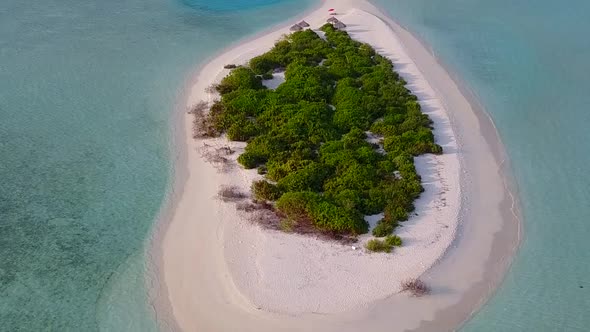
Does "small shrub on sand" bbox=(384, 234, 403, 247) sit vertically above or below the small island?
below

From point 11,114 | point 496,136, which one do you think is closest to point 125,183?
point 11,114

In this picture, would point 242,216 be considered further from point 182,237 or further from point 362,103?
point 362,103

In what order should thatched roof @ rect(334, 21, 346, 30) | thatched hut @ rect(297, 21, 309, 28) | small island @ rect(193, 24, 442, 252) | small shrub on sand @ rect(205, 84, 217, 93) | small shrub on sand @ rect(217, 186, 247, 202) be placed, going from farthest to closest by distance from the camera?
thatched hut @ rect(297, 21, 309, 28), thatched roof @ rect(334, 21, 346, 30), small shrub on sand @ rect(205, 84, 217, 93), small shrub on sand @ rect(217, 186, 247, 202), small island @ rect(193, 24, 442, 252)

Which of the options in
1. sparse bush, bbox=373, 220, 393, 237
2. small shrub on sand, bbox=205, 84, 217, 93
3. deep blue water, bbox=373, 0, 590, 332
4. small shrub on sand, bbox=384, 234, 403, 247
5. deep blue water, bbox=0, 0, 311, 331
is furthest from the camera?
small shrub on sand, bbox=205, 84, 217, 93

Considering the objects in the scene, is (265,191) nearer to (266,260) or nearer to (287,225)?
(287,225)

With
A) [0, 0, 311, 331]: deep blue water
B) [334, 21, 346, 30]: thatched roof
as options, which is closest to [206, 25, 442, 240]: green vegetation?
[334, 21, 346, 30]: thatched roof

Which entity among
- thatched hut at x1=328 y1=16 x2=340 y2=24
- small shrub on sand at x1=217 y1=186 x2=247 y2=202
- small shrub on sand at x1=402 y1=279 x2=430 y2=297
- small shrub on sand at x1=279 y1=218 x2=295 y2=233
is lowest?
small shrub on sand at x1=402 y1=279 x2=430 y2=297

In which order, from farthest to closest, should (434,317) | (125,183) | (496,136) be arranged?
(496,136), (125,183), (434,317)

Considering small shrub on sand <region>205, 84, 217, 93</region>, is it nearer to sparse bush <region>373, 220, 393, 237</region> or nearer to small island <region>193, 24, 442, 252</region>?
small island <region>193, 24, 442, 252</region>
